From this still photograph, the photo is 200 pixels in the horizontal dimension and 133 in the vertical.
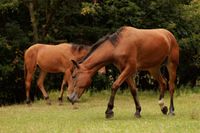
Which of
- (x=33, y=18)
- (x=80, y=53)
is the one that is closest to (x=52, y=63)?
(x=80, y=53)

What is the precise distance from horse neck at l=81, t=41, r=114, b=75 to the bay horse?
5.71m

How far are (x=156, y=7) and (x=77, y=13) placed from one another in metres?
3.67

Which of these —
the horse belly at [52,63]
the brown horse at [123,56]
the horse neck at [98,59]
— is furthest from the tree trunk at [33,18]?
the horse neck at [98,59]

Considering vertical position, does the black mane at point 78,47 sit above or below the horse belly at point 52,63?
above

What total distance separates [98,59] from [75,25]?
12671 mm

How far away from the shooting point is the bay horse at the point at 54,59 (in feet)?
55.8

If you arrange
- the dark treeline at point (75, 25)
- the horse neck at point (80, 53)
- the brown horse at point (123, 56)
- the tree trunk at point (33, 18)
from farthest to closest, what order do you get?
the dark treeline at point (75, 25)
the tree trunk at point (33, 18)
the horse neck at point (80, 53)
the brown horse at point (123, 56)

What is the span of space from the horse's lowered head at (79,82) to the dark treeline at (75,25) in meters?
10.00

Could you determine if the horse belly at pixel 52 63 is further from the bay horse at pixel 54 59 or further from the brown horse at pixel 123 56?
the brown horse at pixel 123 56

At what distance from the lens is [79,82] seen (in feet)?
35.0

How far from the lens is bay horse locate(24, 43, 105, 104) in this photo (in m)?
17.0

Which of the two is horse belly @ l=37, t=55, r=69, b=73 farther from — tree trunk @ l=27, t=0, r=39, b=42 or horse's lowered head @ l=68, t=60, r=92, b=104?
horse's lowered head @ l=68, t=60, r=92, b=104

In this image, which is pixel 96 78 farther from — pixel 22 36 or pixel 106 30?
pixel 22 36

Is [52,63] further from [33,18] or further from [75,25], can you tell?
[75,25]
